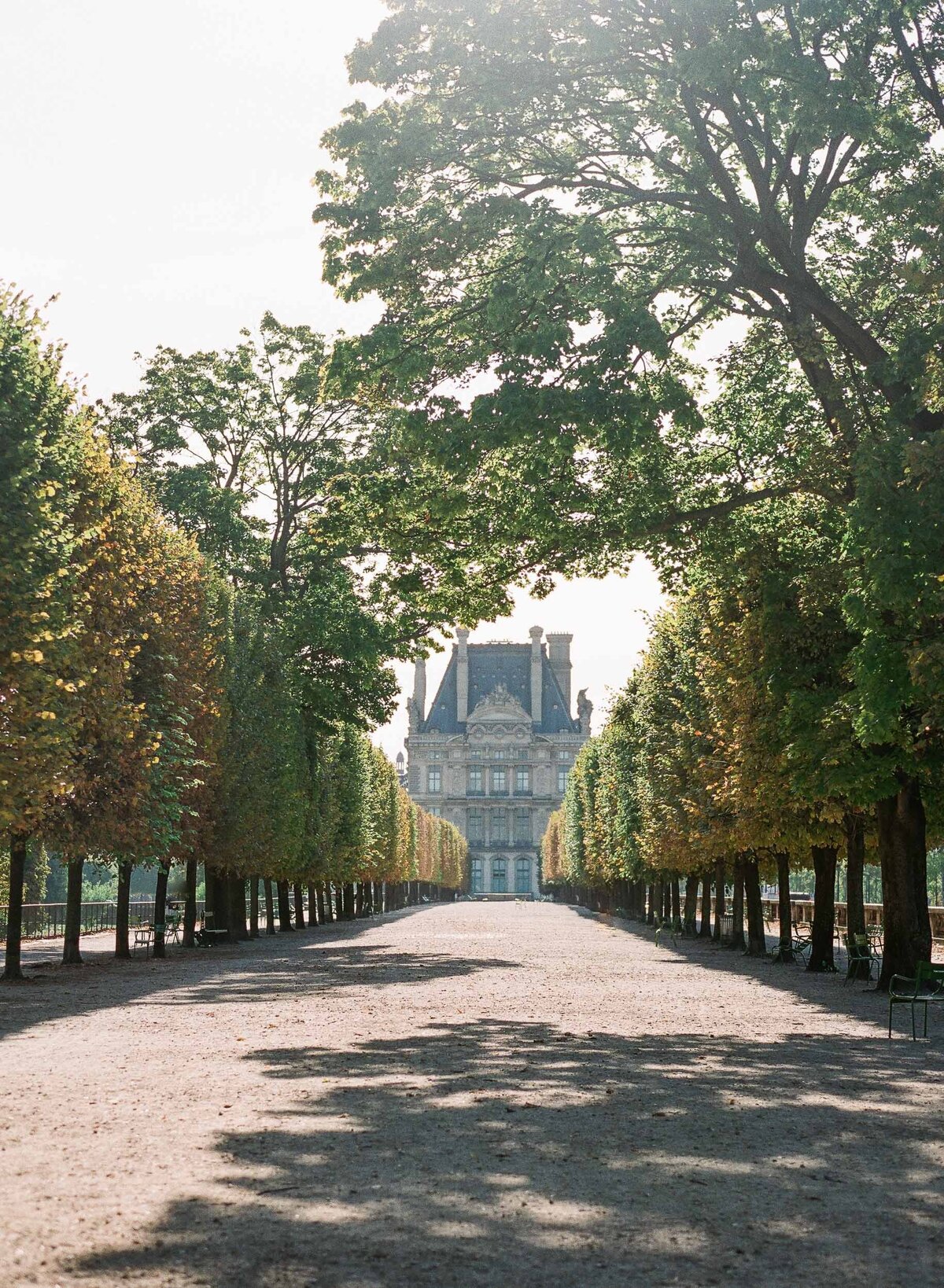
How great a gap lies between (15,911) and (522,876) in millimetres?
164474

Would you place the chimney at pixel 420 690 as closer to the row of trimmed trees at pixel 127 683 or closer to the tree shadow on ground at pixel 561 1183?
the row of trimmed trees at pixel 127 683

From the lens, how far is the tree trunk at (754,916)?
38812 mm

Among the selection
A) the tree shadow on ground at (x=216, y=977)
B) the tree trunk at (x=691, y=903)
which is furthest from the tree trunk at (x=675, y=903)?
the tree shadow on ground at (x=216, y=977)

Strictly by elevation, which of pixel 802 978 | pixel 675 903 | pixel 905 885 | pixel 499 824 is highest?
pixel 499 824

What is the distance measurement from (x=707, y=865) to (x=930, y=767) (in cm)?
2500

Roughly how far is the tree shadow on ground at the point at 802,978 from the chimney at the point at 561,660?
469 ft

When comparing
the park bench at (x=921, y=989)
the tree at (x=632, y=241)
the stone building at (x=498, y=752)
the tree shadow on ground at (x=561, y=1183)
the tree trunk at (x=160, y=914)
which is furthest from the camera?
the stone building at (x=498, y=752)

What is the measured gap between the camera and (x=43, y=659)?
70.9 ft

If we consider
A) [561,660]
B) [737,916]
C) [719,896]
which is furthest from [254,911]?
[561,660]

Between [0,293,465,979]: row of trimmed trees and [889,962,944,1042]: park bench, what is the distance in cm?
1173

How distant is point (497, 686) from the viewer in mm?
190750

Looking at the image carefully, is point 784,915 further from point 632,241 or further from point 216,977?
point 632,241

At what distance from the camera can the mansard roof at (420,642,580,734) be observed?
19150cm

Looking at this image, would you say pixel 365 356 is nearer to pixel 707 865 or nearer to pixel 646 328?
pixel 646 328
